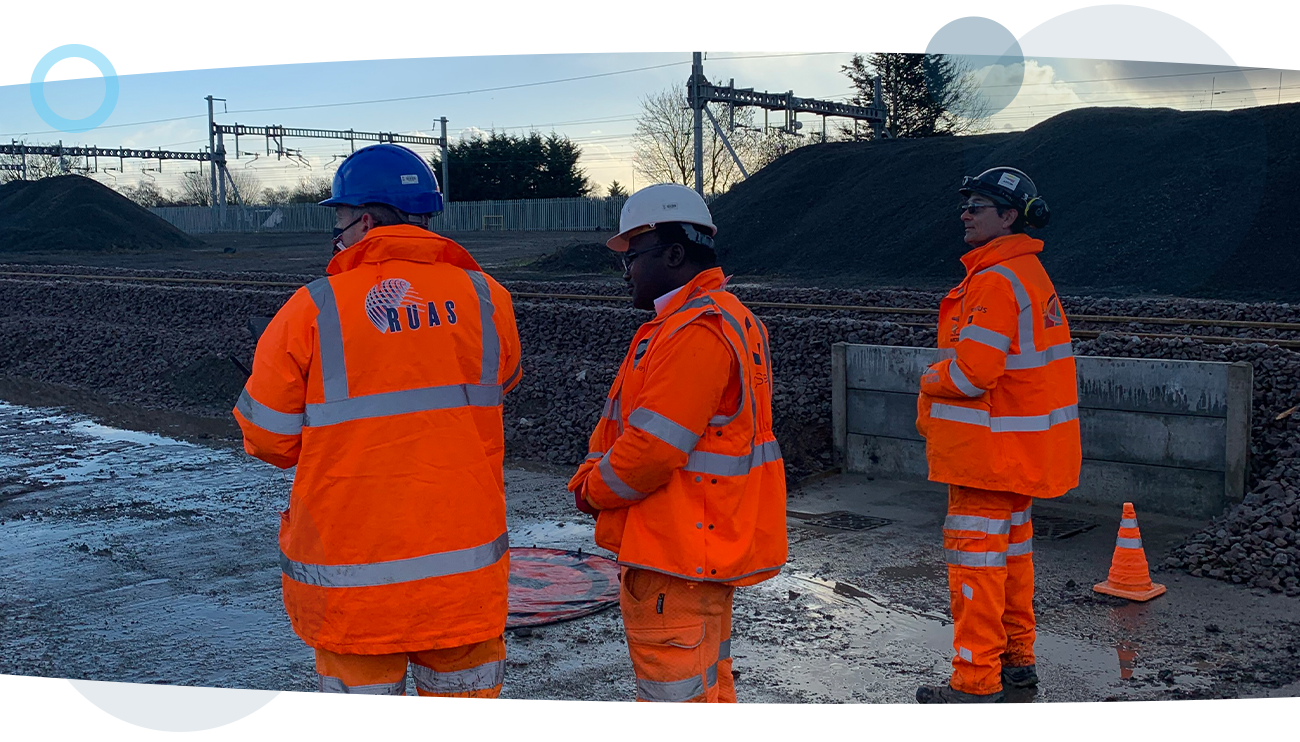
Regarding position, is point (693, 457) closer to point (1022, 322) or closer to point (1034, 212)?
point (1022, 322)

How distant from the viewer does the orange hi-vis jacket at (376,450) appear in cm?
306

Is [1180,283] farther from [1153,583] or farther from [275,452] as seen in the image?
[275,452]

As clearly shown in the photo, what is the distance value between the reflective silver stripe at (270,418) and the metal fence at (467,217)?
160ft

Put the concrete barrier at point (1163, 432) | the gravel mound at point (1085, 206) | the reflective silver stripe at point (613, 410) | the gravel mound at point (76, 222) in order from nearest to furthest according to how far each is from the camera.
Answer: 1. the reflective silver stripe at point (613, 410)
2. the concrete barrier at point (1163, 432)
3. the gravel mound at point (1085, 206)
4. the gravel mound at point (76, 222)

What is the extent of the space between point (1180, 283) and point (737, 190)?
1897cm

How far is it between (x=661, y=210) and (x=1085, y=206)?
1040 inches

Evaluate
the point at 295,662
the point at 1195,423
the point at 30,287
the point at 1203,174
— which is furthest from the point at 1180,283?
the point at 30,287

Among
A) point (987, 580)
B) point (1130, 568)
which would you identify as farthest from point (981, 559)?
point (1130, 568)

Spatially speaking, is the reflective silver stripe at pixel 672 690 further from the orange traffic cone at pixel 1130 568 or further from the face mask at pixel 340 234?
the orange traffic cone at pixel 1130 568

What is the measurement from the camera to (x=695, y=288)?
346 cm

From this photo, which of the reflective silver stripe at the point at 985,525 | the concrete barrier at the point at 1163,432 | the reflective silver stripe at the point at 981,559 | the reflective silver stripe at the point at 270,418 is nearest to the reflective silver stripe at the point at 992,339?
the reflective silver stripe at the point at 985,525

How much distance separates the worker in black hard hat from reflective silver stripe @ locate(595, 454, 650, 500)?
Answer: 184 cm

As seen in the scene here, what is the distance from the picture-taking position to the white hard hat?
137 inches

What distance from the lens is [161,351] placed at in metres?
15.8
